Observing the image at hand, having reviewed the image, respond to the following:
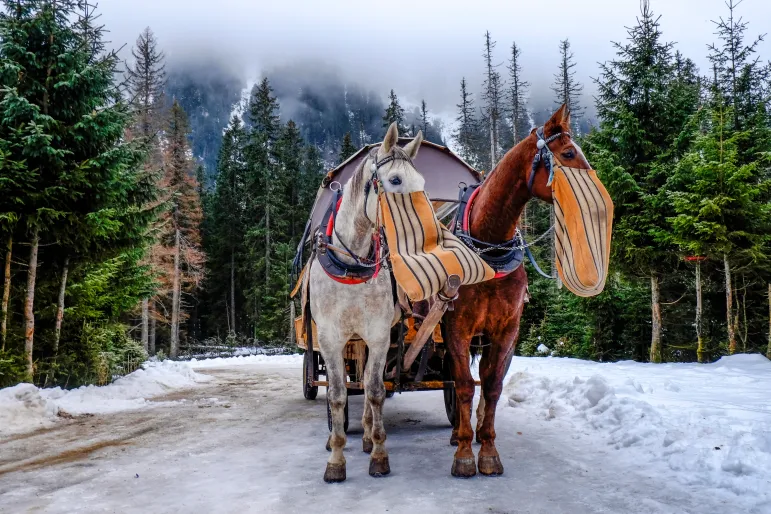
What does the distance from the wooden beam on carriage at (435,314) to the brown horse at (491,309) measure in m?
0.13

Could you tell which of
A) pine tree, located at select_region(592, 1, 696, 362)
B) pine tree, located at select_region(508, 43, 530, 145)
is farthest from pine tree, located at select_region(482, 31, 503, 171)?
pine tree, located at select_region(592, 1, 696, 362)

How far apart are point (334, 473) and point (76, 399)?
5.67 meters

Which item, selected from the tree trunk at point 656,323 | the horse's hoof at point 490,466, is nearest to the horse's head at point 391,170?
the horse's hoof at point 490,466

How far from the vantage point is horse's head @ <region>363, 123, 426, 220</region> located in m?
3.15

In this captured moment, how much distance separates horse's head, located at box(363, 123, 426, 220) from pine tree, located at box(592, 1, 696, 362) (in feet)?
28.6

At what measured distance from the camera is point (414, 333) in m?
4.79

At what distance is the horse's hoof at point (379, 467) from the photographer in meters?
3.68

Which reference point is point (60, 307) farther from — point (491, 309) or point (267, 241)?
point (267, 241)

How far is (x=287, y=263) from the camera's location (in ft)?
93.5

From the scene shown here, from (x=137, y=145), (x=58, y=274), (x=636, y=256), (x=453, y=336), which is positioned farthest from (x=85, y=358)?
(x=636, y=256)

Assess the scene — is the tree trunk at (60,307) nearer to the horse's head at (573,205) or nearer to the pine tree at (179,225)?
the horse's head at (573,205)

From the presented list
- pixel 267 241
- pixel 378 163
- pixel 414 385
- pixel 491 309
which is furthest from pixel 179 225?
pixel 491 309

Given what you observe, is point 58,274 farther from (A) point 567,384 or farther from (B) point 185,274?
(B) point 185,274

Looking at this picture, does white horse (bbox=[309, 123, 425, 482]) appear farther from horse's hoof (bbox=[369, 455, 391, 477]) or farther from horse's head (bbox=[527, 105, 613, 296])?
horse's head (bbox=[527, 105, 613, 296])
